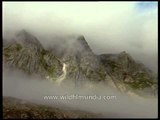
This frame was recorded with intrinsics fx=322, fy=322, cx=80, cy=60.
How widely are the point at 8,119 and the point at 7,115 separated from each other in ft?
67.4

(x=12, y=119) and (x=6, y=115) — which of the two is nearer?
(x=12, y=119)

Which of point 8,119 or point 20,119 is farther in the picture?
point 20,119

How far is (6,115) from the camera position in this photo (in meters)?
200

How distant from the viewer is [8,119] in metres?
180

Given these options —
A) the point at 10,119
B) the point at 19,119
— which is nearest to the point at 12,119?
the point at 10,119

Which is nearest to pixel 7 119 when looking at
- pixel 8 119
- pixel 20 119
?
pixel 8 119

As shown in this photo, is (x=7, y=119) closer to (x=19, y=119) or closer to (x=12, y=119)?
(x=12, y=119)

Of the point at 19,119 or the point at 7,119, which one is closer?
Answer: the point at 7,119

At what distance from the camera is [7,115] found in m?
199

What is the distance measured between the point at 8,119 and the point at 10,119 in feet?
8.17

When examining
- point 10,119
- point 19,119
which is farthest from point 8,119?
point 19,119

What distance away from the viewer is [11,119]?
600 feet

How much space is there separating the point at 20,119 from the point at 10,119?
37.8 ft

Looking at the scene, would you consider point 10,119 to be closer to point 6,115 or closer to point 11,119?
point 11,119
